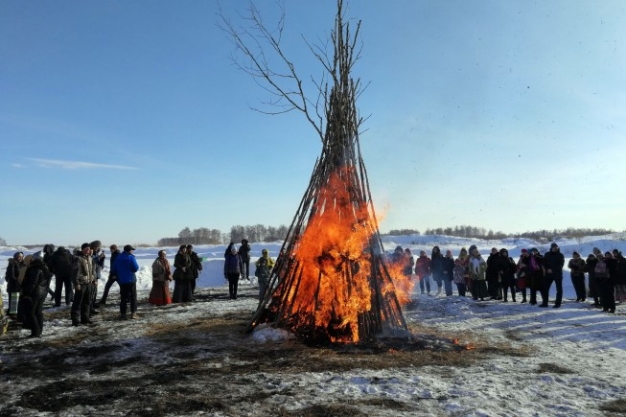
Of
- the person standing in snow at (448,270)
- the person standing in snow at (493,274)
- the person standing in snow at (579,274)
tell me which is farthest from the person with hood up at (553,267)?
the person standing in snow at (448,270)

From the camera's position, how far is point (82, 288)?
8773 mm

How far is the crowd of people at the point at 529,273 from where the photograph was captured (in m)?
10.6

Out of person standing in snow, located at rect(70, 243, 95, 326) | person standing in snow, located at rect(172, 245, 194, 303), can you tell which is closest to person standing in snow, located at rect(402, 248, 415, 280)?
person standing in snow, located at rect(172, 245, 194, 303)

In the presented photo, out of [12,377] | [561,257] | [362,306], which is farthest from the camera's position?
[561,257]

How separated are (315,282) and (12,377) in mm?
4409

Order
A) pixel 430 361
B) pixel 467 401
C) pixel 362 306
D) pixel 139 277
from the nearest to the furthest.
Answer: pixel 467 401 → pixel 430 361 → pixel 362 306 → pixel 139 277

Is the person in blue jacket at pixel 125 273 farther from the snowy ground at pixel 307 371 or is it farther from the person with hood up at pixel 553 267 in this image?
the person with hood up at pixel 553 267

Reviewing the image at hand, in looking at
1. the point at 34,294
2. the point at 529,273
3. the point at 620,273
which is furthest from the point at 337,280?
the point at 620,273

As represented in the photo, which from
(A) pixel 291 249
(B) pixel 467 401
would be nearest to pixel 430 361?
(B) pixel 467 401

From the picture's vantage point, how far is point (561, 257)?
11141mm

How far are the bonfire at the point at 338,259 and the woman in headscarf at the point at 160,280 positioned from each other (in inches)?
173

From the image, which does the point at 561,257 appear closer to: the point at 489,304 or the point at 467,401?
the point at 489,304

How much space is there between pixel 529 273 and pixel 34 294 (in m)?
10.9

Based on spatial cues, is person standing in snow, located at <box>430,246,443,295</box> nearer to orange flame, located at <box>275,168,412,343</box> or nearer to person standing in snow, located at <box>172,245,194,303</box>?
orange flame, located at <box>275,168,412,343</box>
